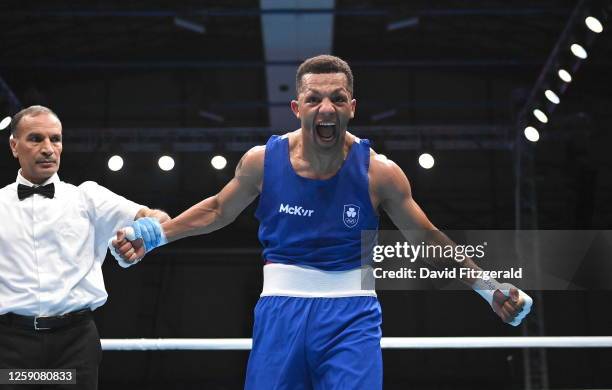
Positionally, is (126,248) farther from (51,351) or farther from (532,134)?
(532,134)

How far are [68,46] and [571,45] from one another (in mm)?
8829

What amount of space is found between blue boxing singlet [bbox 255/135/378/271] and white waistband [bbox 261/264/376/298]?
0.03 m

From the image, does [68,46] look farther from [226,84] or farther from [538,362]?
[538,362]

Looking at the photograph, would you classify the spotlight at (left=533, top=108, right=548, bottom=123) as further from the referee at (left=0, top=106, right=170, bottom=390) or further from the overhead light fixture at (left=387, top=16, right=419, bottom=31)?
the referee at (left=0, top=106, right=170, bottom=390)

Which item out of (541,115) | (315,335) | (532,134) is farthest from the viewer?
(532,134)

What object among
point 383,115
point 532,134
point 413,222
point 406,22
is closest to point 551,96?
point 532,134

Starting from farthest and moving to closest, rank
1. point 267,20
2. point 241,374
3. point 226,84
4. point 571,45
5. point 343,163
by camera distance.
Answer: point 226,84, point 241,374, point 267,20, point 571,45, point 343,163

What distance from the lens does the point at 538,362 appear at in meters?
11.0

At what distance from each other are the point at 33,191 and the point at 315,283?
1.28 m

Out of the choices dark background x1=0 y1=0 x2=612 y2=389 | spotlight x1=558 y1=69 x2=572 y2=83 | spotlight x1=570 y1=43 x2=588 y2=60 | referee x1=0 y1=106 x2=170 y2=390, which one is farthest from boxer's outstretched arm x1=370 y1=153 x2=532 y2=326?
dark background x1=0 y1=0 x2=612 y2=389

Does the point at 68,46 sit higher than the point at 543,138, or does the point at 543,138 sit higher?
the point at 68,46

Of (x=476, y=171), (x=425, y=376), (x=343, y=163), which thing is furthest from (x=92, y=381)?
(x=476, y=171)

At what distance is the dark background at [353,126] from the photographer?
43.0 ft

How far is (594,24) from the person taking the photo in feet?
26.5
